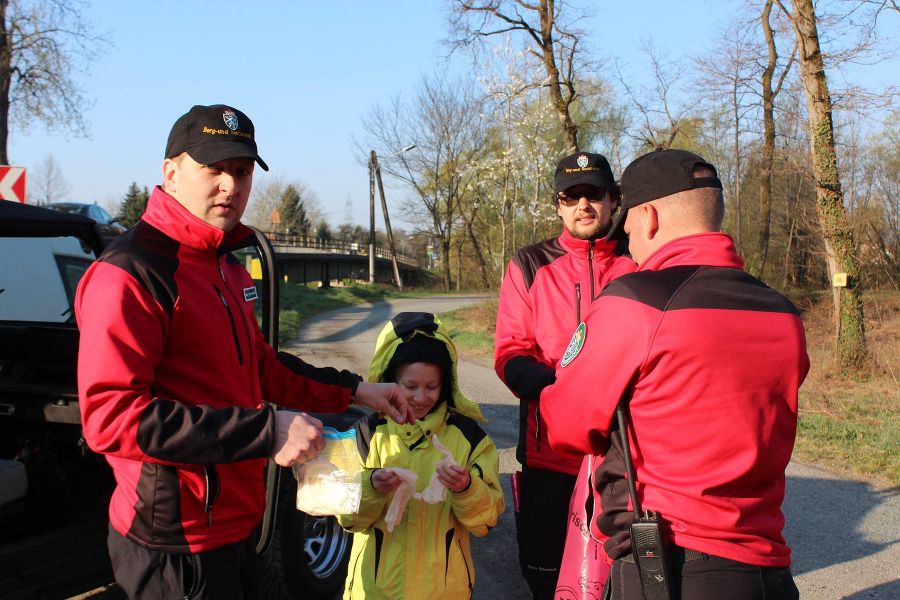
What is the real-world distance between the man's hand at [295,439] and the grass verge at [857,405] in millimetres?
5892

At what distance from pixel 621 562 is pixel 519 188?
37.0 metres

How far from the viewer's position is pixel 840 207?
35.6 feet

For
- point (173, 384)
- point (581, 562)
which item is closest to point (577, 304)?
point (581, 562)

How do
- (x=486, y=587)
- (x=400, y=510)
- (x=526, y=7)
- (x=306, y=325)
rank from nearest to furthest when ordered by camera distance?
(x=400, y=510), (x=486, y=587), (x=526, y=7), (x=306, y=325)

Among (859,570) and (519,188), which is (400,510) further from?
(519,188)

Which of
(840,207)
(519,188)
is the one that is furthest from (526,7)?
(519,188)

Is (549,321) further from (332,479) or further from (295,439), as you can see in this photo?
(295,439)

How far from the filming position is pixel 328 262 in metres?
49.5

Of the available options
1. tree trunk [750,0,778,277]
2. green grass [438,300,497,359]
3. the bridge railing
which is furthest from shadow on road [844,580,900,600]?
the bridge railing

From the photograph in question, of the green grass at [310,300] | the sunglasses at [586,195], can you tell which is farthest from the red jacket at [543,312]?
the green grass at [310,300]

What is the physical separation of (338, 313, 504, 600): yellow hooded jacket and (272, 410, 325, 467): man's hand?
91cm

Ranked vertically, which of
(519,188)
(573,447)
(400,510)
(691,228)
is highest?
(519,188)

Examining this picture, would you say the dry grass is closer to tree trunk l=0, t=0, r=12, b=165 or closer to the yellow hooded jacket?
the yellow hooded jacket

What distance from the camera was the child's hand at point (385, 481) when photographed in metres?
2.76
